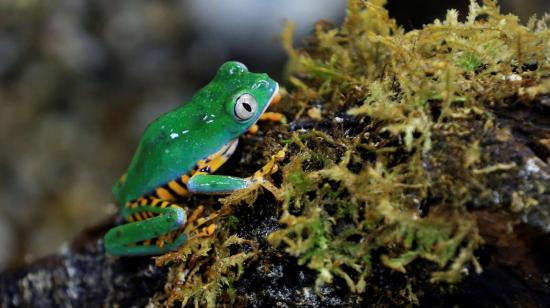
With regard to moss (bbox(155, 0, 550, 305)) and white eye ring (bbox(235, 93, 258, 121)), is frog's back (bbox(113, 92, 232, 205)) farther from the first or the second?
moss (bbox(155, 0, 550, 305))

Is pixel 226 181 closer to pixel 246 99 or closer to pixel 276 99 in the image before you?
pixel 246 99

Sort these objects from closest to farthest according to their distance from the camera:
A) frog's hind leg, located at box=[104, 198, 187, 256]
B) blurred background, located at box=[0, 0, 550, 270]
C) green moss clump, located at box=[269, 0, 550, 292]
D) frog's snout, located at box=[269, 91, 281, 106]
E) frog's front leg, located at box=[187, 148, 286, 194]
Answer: green moss clump, located at box=[269, 0, 550, 292], frog's front leg, located at box=[187, 148, 286, 194], frog's hind leg, located at box=[104, 198, 187, 256], frog's snout, located at box=[269, 91, 281, 106], blurred background, located at box=[0, 0, 550, 270]

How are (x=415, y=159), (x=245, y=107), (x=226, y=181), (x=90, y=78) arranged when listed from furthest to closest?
1. (x=90, y=78)
2. (x=245, y=107)
3. (x=226, y=181)
4. (x=415, y=159)

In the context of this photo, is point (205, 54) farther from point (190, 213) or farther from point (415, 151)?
point (415, 151)

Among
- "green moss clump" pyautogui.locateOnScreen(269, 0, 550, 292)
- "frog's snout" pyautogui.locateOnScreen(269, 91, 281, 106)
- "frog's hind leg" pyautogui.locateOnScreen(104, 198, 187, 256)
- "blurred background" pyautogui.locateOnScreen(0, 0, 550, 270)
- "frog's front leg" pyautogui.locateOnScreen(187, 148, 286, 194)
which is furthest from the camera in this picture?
"blurred background" pyautogui.locateOnScreen(0, 0, 550, 270)

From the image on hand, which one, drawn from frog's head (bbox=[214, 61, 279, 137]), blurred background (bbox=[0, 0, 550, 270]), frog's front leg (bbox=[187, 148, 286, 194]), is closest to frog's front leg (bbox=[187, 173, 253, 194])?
frog's front leg (bbox=[187, 148, 286, 194])

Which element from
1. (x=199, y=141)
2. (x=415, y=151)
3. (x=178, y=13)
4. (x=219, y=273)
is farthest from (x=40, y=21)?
(x=415, y=151)

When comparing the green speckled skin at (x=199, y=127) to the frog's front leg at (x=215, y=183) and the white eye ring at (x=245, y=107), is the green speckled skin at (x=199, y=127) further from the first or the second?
the frog's front leg at (x=215, y=183)

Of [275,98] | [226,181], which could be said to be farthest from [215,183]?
[275,98]

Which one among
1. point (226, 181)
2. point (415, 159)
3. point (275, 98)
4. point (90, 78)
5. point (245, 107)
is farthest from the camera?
point (90, 78)
